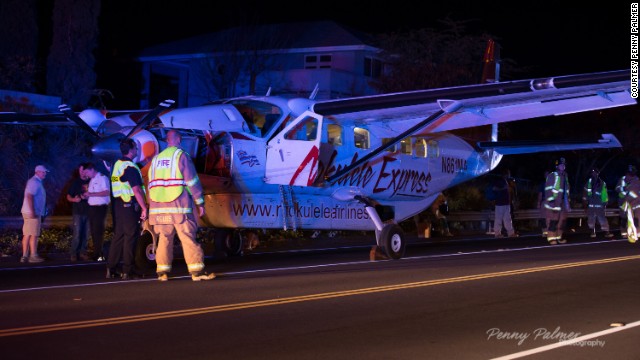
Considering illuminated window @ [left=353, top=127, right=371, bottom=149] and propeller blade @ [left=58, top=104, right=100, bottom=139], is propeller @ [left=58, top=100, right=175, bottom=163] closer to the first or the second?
propeller blade @ [left=58, top=104, right=100, bottom=139]

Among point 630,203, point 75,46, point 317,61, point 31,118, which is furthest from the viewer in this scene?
point 317,61

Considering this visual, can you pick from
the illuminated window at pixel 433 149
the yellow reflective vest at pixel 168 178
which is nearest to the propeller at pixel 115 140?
the yellow reflective vest at pixel 168 178

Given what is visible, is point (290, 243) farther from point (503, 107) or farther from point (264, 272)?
point (264, 272)

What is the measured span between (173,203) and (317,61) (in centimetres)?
3296

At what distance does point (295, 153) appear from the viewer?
53.2ft

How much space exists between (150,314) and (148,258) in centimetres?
467

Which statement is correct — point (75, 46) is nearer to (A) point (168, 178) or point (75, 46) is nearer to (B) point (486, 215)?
(B) point (486, 215)

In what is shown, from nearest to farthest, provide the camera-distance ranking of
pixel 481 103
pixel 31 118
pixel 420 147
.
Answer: pixel 31 118, pixel 481 103, pixel 420 147

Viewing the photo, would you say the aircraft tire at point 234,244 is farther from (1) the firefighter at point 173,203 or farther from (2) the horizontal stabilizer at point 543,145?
(2) the horizontal stabilizer at point 543,145

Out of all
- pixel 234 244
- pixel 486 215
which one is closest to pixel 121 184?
pixel 234 244

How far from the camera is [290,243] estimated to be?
70.9 ft

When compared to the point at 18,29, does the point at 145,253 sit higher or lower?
lower

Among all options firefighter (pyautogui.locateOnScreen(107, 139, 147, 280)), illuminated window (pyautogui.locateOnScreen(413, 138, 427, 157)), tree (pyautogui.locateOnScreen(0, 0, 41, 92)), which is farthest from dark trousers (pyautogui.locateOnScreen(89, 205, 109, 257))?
tree (pyautogui.locateOnScreen(0, 0, 41, 92))

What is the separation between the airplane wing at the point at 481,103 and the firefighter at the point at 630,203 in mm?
5451
